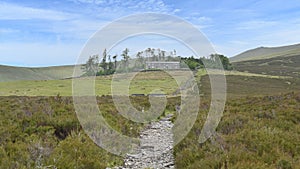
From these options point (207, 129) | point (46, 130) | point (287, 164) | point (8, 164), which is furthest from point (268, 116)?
point (8, 164)

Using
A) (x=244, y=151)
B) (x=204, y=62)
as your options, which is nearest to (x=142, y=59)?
(x=204, y=62)

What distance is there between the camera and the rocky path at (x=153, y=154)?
7.60m

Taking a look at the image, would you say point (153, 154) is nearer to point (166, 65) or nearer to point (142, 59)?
point (166, 65)

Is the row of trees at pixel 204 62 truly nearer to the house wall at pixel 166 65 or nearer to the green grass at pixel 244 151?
the house wall at pixel 166 65

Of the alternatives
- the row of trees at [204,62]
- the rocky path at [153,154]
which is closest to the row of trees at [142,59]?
the row of trees at [204,62]

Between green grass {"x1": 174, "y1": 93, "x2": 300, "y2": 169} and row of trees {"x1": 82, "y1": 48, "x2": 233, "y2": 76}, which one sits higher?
row of trees {"x1": 82, "y1": 48, "x2": 233, "y2": 76}

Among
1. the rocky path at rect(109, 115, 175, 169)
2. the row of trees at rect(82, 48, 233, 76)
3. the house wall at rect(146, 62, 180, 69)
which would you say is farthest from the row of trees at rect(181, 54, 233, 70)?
the rocky path at rect(109, 115, 175, 169)

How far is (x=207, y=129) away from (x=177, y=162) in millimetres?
2570

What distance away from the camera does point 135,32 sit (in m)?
10.3

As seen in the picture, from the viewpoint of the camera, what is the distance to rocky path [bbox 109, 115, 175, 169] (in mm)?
7602

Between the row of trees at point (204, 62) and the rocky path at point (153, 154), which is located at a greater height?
the row of trees at point (204, 62)

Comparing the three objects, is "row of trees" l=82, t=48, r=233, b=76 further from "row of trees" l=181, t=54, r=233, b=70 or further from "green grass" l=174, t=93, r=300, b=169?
"green grass" l=174, t=93, r=300, b=169

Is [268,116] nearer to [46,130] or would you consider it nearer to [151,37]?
[151,37]

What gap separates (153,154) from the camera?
348 inches
